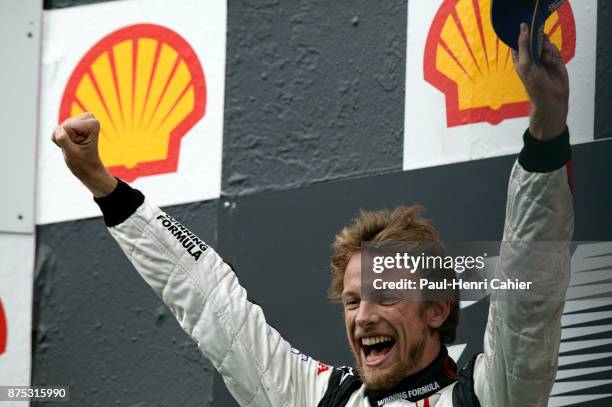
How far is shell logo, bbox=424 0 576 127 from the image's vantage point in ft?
12.2

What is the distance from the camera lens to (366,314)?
3023mm

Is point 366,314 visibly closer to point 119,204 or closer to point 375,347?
point 375,347

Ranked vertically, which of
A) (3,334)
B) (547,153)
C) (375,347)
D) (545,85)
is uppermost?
(545,85)

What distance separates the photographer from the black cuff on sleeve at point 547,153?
247 cm

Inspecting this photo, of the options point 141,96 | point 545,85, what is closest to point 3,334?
point 141,96

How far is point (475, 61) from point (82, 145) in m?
1.31

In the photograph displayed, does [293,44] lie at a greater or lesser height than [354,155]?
greater

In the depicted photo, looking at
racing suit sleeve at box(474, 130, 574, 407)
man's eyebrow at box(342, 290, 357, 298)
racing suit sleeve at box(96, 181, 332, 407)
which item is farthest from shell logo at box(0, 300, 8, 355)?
racing suit sleeve at box(474, 130, 574, 407)

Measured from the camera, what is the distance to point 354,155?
3.98 metres

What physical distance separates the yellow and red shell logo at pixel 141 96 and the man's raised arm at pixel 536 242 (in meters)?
1.91

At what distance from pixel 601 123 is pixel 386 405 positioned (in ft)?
3.79

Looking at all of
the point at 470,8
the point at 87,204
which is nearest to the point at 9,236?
the point at 87,204

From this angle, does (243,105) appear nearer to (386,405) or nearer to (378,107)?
(378,107)

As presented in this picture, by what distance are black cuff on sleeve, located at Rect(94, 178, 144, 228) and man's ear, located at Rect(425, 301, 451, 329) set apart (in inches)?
30.3
